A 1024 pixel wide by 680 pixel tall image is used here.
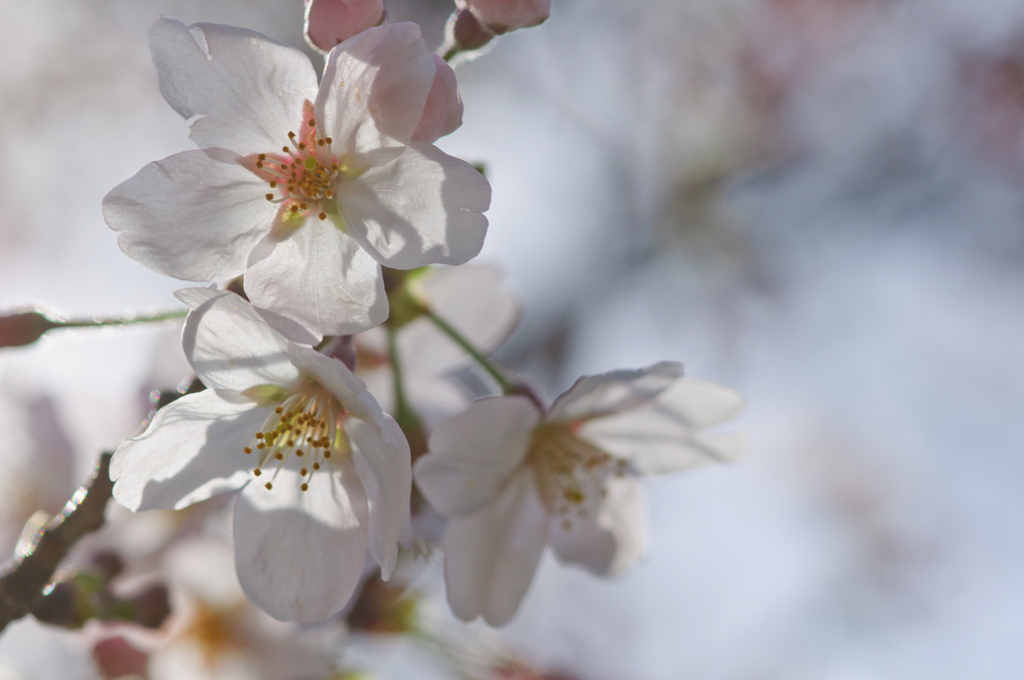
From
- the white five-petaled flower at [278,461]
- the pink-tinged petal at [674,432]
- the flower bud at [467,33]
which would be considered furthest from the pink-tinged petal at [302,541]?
the flower bud at [467,33]

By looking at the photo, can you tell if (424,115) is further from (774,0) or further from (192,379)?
(774,0)

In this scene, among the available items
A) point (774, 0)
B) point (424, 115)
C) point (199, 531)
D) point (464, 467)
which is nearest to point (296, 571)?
point (464, 467)

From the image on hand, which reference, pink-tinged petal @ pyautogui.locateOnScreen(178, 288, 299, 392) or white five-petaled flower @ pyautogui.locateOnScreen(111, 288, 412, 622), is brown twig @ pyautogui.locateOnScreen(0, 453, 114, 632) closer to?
white five-petaled flower @ pyautogui.locateOnScreen(111, 288, 412, 622)

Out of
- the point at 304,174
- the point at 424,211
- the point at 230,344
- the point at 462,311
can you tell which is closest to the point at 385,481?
the point at 230,344

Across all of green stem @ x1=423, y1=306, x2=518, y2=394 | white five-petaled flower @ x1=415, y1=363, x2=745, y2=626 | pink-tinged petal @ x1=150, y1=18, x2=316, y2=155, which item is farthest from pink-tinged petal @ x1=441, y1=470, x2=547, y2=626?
pink-tinged petal @ x1=150, y1=18, x2=316, y2=155

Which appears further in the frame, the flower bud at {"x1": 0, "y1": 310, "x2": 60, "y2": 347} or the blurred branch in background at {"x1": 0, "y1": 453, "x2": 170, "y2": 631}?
the flower bud at {"x1": 0, "y1": 310, "x2": 60, "y2": 347}

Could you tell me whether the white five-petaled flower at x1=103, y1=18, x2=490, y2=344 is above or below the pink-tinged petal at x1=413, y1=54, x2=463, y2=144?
below

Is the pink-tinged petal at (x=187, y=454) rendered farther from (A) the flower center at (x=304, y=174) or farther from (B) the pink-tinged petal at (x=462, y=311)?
(B) the pink-tinged petal at (x=462, y=311)
